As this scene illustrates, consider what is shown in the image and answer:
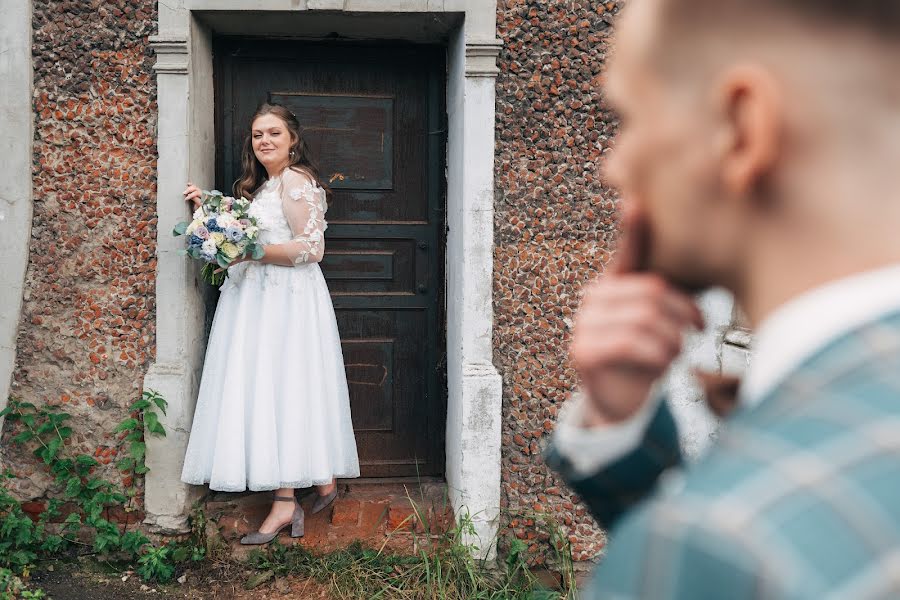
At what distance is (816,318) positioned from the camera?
527mm

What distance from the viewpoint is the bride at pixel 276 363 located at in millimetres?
4297

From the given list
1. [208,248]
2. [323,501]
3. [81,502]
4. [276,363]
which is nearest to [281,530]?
[323,501]

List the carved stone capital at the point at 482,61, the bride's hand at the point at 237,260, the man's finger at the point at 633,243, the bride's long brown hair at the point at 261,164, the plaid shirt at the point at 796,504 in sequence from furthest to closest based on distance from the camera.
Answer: the bride's long brown hair at the point at 261,164, the carved stone capital at the point at 482,61, the bride's hand at the point at 237,260, the man's finger at the point at 633,243, the plaid shirt at the point at 796,504

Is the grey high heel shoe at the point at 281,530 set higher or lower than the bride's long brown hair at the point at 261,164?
lower

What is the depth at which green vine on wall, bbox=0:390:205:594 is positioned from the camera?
4301mm

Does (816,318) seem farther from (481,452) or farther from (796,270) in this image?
(481,452)

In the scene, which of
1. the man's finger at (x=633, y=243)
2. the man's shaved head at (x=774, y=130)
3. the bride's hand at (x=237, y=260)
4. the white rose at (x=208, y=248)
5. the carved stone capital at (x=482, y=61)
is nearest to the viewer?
the man's shaved head at (x=774, y=130)

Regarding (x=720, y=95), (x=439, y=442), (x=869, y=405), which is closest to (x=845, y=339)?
(x=869, y=405)

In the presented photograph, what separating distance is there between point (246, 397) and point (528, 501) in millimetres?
1573

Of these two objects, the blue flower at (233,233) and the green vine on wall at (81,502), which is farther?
the green vine on wall at (81,502)

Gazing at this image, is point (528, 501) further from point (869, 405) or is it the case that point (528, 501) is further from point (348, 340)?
point (869, 405)

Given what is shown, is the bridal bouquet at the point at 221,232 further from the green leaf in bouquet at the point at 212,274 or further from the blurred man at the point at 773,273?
the blurred man at the point at 773,273

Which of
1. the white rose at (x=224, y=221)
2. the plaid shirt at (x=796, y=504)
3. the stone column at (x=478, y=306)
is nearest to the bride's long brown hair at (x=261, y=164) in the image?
the white rose at (x=224, y=221)

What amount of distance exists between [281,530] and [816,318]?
4.34m
